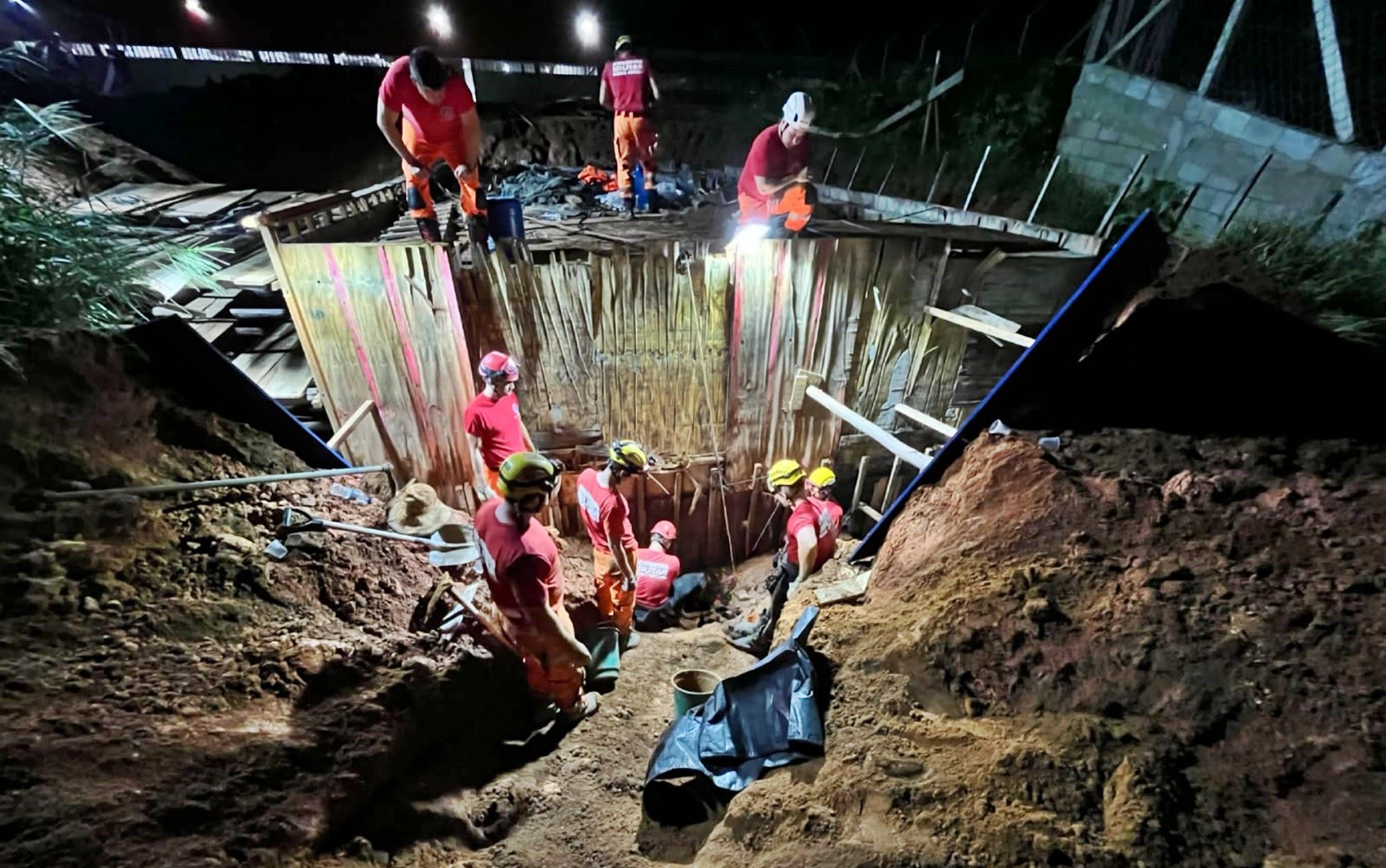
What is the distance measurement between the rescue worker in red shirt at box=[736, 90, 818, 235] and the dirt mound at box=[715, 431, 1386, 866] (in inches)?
136

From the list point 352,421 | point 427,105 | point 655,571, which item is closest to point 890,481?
point 655,571

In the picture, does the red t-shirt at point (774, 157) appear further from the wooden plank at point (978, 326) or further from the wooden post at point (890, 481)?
the wooden post at point (890, 481)

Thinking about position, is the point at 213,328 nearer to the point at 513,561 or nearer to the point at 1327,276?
the point at 513,561

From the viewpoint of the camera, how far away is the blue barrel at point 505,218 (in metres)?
4.99

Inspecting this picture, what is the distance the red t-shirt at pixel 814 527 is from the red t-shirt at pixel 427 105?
4.26m

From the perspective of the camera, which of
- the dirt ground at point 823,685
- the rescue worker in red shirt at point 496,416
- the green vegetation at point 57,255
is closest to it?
the dirt ground at point 823,685

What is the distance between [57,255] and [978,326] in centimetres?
640

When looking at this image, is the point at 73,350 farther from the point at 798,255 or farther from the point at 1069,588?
the point at 1069,588

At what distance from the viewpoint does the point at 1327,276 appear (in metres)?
4.16

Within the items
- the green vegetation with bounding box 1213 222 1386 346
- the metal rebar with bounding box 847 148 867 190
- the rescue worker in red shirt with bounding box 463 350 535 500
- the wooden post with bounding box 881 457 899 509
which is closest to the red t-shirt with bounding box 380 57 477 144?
the rescue worker in red shirt with bounding box 463 350 535 500

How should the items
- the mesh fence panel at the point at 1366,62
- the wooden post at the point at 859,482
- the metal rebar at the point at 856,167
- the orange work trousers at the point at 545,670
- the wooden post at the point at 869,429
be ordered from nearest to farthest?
the orange work trousers at the point at 545,670, the wooden post at the point at 869,429, the mesh fence panel at the point at 1366,62, the wooden post at the point at 859,482, the metal rebar at the point at 856,167

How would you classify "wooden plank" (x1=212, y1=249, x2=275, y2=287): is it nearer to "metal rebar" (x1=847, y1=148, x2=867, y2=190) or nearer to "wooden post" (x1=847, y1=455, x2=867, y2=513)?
"wooden post" (x1=847, y1=455, x2=867, y2=513)

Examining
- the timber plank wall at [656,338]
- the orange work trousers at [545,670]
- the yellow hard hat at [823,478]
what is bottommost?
the orange work trousers at [545,670]

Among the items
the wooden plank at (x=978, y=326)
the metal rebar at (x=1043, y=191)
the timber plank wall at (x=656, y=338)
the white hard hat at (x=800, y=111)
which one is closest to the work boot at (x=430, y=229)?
the timber plank wall at (x=656, y=338)
